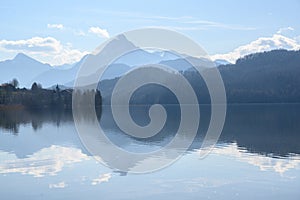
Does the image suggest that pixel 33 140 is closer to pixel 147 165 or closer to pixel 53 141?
pixel 53 141

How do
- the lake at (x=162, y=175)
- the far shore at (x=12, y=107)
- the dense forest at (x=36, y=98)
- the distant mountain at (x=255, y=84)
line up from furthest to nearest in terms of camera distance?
the distant mountain at (x=255, y=84) < the dense forest at (x=36, y=98) < the far shore at (x=12, y=107) < the lake at (x=162, y=175)

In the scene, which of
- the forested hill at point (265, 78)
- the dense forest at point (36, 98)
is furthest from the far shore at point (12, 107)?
the forested hill at point (265, 78)

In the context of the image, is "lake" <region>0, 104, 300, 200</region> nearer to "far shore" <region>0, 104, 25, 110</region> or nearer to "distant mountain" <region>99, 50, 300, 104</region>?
"far shore" <region>0, 104, 25, 110</region>

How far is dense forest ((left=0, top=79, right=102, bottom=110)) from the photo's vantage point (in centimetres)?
10650

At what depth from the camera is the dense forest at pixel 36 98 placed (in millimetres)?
106500

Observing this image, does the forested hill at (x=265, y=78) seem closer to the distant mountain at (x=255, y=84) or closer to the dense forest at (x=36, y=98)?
the distant mountain at (x=255, y=84)

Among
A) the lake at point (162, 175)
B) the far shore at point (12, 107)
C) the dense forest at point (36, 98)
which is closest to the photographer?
the lake at point (162, 175)

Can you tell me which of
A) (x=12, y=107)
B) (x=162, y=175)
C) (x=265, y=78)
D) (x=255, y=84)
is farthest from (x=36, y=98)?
(x=162, y=175)

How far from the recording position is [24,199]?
48.6 ft

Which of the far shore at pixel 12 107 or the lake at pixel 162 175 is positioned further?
the far shore at pixel 12 107

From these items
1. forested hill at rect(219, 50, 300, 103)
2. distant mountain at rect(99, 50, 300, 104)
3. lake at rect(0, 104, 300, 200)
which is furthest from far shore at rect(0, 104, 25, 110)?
lake at rect(0, 104, 300, 200)

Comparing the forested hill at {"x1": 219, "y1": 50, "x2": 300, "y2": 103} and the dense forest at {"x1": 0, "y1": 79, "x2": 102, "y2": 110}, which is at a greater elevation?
the forested hill at {"x1": 219, "y1": 50, "x2": 300, "y2": 103}

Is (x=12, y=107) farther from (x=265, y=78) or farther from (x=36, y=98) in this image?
(x=265, y=78)

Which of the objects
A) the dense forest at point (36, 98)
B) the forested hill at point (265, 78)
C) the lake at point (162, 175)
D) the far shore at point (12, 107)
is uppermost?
the forested hill at point (265, 78)
